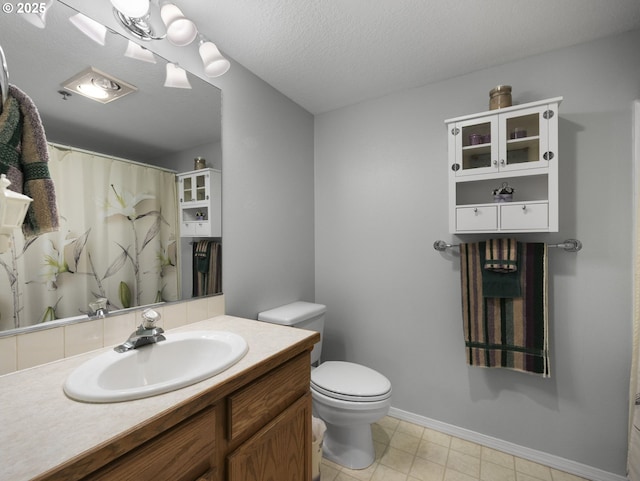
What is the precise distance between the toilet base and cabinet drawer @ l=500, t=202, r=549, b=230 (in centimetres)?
133

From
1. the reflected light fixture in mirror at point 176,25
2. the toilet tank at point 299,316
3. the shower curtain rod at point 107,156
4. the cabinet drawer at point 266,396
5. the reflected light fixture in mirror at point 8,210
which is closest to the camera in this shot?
the reflected light fixture in mirror at point 8,210

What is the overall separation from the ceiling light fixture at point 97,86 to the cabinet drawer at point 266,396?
3.83ft

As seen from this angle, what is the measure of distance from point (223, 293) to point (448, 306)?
1.35 m

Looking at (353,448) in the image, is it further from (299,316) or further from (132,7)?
(132,7)

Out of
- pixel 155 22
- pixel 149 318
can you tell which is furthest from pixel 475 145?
pixel 149 318

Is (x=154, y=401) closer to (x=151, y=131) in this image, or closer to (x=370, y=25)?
(x=151, y=131)

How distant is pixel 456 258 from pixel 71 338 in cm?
189

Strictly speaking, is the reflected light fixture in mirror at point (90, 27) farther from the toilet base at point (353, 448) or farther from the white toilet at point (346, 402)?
the toilet base at point (353, 448)

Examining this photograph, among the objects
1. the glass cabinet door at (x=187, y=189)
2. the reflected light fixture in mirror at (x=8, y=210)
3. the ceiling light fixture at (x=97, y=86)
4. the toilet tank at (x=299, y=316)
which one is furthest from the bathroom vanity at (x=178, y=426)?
Answer: the ceiling light fixture at (x=97, y=86)

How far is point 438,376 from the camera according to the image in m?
1.93

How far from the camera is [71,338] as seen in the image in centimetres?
101

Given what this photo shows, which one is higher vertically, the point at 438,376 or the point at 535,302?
the point at 535,302

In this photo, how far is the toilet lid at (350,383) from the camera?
1520 mm

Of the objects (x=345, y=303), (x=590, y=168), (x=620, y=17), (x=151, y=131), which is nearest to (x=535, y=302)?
(x=590, y=168)
